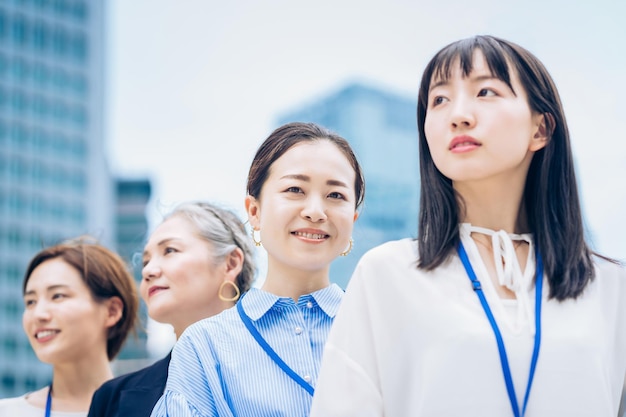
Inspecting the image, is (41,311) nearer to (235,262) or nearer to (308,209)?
(235,262)

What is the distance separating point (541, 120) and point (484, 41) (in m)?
0.26

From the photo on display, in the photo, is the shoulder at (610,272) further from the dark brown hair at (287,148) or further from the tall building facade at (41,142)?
the tall building facade at (41,142)

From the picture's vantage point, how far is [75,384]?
422cm

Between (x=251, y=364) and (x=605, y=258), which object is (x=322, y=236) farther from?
(x=605, y=258)

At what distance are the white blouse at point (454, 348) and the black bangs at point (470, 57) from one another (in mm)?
460

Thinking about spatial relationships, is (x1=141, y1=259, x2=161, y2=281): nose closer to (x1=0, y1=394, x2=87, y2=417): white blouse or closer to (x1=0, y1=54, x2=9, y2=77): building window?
(x1=0, y1=394, x2=87, y2=417): white blouse

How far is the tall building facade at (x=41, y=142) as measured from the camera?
6181 centimetres

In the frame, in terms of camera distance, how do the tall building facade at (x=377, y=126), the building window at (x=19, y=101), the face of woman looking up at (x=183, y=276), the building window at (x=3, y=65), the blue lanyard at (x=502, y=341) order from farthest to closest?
the tall building facade at (x=377, y=126) → the building window at (x=3, y=65) → the building window at (x=19, y=101) → the face of woman looking up at (x=183, y=276) → the blue lanyard at (x=502, y=341)

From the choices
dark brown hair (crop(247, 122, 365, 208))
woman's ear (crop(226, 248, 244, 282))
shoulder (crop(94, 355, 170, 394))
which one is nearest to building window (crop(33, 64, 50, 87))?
woman's ear (crop(226, 248, 244, 282))

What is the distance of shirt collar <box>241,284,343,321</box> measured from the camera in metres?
2.87

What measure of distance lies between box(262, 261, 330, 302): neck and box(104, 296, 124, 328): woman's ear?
5.52 ft

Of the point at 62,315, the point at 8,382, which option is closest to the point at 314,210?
the point at 62,315

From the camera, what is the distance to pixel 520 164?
8.00ft

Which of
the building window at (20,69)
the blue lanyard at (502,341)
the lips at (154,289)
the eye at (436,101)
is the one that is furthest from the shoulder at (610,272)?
the building window at (20,69)
